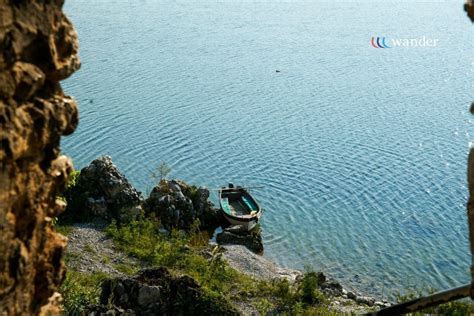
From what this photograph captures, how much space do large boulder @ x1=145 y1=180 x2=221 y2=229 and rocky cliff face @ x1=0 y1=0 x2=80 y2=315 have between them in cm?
3358

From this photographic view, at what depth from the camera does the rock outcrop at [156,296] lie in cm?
2316

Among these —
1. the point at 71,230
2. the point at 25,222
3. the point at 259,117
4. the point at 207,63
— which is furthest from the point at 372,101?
the point at 25,222

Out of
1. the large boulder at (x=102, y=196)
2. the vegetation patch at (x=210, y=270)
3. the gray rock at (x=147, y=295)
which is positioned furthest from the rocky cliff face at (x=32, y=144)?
the large boulder at (x=102, y=196)

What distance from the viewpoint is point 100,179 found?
1602 inches

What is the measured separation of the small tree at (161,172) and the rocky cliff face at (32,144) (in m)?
38.7

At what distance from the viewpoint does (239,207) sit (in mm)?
46250

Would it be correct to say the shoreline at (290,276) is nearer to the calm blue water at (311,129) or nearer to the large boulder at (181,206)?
the calm blue water at (311,129)

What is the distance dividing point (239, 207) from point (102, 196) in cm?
1007

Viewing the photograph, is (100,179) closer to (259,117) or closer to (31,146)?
(259,117)

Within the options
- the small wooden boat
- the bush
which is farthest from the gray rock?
the small wooden boat

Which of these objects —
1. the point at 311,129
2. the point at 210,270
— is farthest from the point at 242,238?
the point at 311,129

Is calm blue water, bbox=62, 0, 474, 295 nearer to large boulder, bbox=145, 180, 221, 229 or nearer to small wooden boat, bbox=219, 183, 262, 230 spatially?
small wooden boat, bbox=219, 183, 262, 230

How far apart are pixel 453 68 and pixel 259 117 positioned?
1055 inches

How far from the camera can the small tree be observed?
4722 cm
